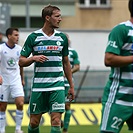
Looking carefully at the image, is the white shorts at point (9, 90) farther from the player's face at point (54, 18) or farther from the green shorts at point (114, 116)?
the green shorts at point (114, 116)

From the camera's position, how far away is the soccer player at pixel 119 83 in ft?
25.8

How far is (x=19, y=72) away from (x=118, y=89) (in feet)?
25.4

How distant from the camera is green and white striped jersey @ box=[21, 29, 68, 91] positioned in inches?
437

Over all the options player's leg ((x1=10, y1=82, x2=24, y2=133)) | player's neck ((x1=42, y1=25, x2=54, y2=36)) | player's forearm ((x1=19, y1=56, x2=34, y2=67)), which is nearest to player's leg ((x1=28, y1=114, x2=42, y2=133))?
player's forearm ((x1=19, y1=56, x2=34, y2=67))

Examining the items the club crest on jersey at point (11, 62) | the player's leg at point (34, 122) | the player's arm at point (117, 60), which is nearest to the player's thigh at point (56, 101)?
the player's leg at point (34, 122)

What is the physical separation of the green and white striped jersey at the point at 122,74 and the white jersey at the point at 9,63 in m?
7.30

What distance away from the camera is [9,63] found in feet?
50.1

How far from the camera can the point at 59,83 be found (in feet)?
36.8

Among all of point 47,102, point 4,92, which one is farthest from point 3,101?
point 47,102

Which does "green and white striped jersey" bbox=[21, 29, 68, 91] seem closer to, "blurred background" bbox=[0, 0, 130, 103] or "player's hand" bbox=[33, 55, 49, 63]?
"player's hand" bbox=[33, 55, 49, 63]

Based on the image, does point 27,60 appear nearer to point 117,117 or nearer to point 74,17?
point 117,117

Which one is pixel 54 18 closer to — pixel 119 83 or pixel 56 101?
pixel 56 101

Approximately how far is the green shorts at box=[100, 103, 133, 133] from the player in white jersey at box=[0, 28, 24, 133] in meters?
7.22

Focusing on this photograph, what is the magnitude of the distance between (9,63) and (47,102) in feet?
14.0
